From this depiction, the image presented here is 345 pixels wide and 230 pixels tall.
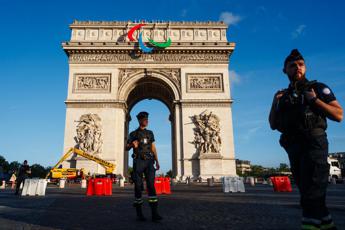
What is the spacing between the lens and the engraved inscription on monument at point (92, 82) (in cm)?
2114

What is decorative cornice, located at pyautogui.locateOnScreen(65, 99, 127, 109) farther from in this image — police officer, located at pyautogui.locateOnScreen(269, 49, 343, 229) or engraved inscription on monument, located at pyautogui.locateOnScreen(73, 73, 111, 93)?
police officer, located at pyautogui.locateOnScreen(269, 49, 343, 229)

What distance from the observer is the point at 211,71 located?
21.9 meters

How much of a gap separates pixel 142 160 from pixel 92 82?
61.6 feet

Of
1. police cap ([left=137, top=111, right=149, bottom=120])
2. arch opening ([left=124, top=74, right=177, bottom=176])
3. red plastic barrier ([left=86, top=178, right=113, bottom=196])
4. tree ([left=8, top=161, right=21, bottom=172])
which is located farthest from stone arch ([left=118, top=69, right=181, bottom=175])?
tree ([left=8, top=161, right=21, bottom=172])

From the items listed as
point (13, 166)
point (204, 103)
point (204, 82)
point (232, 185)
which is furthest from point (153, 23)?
point (13, 166)

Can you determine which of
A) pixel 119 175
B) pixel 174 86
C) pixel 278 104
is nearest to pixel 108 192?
pixel 278 104

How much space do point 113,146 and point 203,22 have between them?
1313 centimetres

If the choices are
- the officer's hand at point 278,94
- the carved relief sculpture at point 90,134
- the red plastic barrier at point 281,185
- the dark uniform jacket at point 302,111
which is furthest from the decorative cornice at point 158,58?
the dark uniform jacket at point 302,111

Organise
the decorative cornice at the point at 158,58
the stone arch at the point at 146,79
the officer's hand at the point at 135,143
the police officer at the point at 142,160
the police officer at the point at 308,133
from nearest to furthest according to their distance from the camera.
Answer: the police officer at the point at 308,133 → the police officer at the point at 142,160 → the officer's hand at the point at 135,143 → the stone arch at the point at 146,79 → the decorative cornice at the point at 158,58

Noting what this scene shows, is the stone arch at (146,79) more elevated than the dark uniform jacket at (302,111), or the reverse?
the stone arch at (146,79)

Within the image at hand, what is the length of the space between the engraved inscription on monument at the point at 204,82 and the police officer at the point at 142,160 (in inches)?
696

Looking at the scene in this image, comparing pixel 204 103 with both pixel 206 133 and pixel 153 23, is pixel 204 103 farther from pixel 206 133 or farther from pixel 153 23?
pixel 153 23

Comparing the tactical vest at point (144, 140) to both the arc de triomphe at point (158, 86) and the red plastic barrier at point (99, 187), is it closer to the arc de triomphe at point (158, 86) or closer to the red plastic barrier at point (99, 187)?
the red plastic barrier at point (99, 187)

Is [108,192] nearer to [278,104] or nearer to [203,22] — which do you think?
[278,104]
